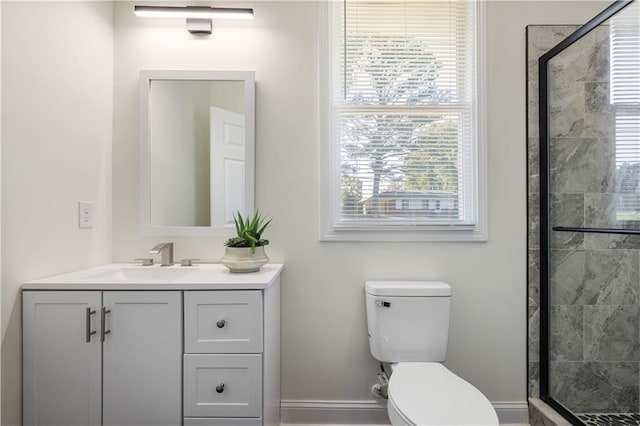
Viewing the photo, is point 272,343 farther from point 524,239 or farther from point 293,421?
point 524,239

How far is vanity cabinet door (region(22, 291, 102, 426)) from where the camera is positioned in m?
1.25

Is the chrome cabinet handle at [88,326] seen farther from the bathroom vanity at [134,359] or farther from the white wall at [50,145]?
the white wall at [50,145]

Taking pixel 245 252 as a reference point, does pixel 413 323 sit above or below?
below

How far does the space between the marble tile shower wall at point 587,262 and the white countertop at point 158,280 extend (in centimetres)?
142

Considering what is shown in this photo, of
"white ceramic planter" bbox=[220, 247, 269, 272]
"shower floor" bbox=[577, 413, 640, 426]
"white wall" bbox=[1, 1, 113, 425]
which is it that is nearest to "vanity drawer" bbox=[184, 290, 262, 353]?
"white ceramic planter" bbox=[220, 247, 269, 272]

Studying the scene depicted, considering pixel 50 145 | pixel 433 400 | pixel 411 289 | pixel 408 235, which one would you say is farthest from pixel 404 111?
pixel 50 145

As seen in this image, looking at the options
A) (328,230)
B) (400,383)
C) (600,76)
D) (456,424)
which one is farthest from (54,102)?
(600,76)

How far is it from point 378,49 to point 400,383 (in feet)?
5.18

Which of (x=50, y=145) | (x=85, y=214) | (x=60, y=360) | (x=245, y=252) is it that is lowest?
(x=60, y=360)

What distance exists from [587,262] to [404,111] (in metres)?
1.17

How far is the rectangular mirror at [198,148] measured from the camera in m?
1.77

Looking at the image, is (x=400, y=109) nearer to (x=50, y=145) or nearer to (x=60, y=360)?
(x=50, y=145)

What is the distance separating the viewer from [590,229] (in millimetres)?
1647

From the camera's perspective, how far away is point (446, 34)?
5.90 feet
